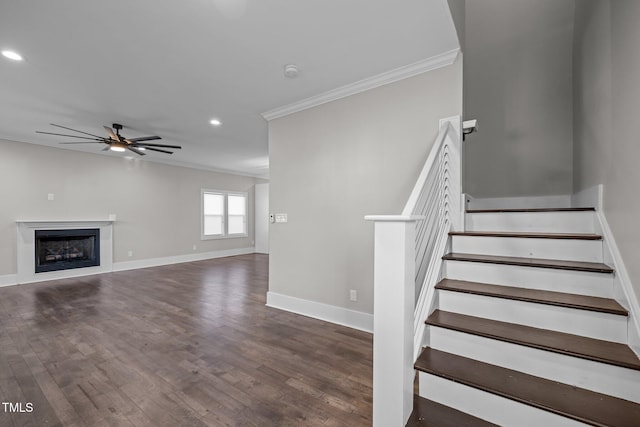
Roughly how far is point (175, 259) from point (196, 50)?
612 centimetres

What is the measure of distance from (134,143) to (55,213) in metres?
2.80

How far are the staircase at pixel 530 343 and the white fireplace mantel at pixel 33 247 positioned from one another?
22.5 feet

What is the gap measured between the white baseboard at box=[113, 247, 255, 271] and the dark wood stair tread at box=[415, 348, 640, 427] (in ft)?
22.6

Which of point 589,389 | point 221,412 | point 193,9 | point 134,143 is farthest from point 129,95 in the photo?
point 589,389

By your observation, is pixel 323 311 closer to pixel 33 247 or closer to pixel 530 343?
pixel 530 343

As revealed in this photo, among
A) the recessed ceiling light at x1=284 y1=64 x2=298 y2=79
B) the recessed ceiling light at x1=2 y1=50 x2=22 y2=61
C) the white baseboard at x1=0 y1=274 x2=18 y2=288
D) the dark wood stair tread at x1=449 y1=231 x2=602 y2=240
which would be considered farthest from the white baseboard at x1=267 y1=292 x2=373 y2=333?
the white baseboard at x1=0 y1=274 x2=18 y2=288

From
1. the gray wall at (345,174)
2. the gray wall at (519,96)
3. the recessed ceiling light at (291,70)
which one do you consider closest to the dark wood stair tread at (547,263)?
the gray wall at (345,174)

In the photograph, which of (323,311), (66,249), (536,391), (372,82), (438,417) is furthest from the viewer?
(66,249)

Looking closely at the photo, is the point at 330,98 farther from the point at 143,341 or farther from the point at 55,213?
the point at 55,213

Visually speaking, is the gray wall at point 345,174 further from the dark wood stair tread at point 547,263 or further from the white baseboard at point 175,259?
the white baseboard at point 175,259

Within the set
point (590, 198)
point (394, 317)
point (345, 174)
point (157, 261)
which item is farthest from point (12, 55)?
point (157, 261)

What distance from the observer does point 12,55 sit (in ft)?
7.87

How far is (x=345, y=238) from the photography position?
3062 millimetres

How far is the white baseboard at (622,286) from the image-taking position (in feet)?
4.31
